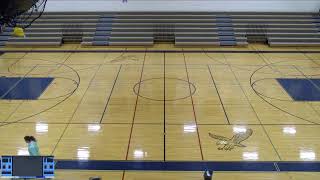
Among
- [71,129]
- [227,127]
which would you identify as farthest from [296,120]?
[71,129]

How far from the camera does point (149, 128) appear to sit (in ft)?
34.3

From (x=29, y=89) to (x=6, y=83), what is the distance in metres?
1.17

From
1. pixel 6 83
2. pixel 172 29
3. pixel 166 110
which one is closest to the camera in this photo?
pixel 166 110

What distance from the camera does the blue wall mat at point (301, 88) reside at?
494 inches

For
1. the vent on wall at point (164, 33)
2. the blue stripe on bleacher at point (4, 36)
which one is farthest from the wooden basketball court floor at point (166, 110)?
the vent on wall at point (164, 33)

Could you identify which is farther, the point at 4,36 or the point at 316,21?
the point at 316,21

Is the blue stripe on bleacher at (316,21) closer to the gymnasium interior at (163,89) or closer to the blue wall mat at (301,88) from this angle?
the gymnasium interior at (163,89)

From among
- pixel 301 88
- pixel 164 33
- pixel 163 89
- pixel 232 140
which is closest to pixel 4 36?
pixel 164 33

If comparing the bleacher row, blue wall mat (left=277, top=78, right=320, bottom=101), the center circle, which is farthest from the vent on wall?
blue wall mat (left=277, top=78, right=320, bottom=101)

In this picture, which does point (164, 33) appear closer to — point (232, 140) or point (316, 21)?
point (316, 21)

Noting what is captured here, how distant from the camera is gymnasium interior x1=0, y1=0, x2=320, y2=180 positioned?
8719mm

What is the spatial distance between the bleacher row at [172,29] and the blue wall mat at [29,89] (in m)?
5.32

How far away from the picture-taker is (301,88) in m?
13.3

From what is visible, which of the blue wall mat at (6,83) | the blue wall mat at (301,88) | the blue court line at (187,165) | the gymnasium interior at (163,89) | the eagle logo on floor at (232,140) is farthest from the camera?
the blue wall mat at (6,83)
